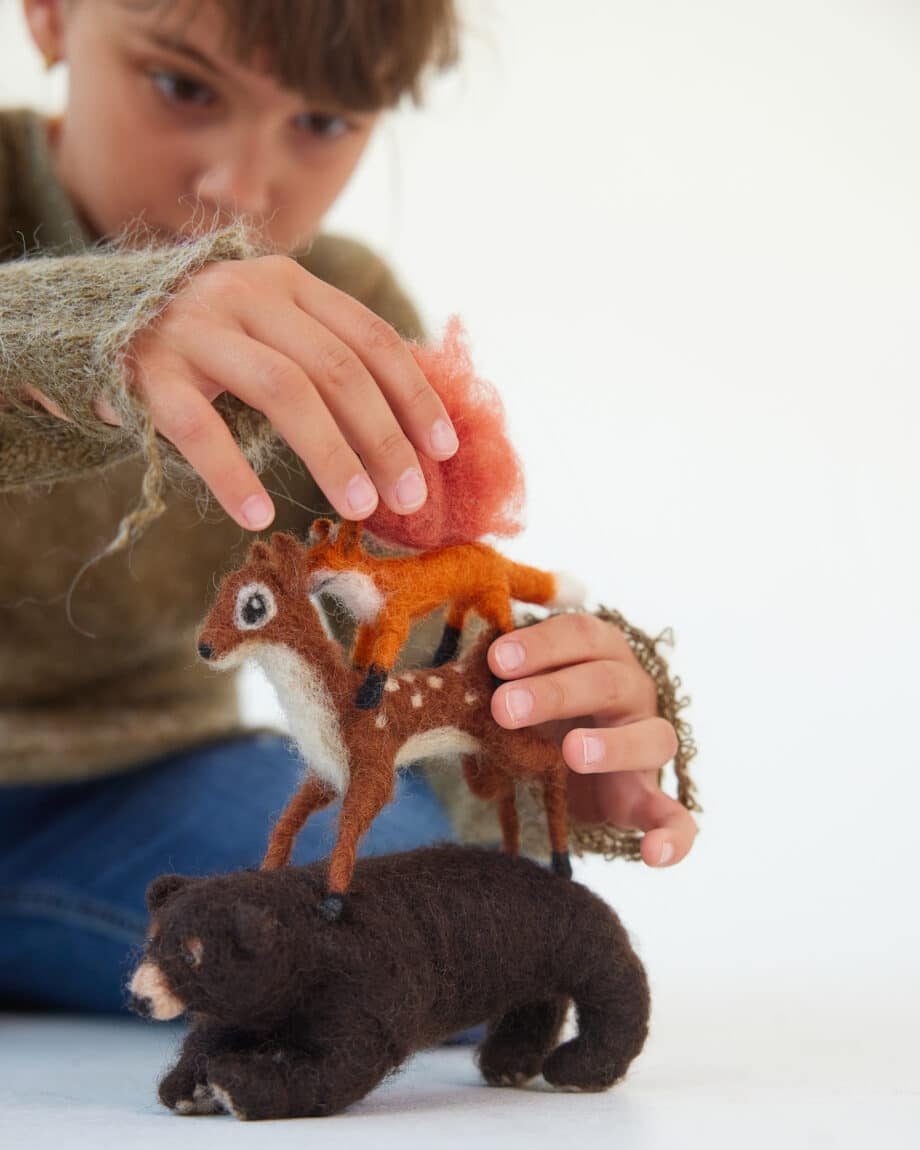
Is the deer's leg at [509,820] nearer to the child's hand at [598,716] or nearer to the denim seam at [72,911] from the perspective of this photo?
the child's hand at [598,716]

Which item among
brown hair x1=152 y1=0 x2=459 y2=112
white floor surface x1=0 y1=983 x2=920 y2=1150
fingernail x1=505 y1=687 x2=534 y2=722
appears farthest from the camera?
brown hair x1=152 y1=0 x2=459 y2=112

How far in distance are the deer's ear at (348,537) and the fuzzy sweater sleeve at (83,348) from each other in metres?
0.07

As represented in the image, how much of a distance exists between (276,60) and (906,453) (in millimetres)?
913

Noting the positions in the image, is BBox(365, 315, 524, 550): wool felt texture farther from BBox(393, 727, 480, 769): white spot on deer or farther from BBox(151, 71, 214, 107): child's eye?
BBox(151, 71, 214, 107): child's eye

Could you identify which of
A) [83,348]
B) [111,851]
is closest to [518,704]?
[83,348]

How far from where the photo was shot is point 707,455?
137 cm

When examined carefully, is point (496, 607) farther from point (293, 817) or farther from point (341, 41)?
point (341, 41)

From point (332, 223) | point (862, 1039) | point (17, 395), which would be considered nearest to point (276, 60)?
point (17, 395)

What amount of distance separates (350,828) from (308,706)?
0.19 feet

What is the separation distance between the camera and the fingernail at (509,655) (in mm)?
604

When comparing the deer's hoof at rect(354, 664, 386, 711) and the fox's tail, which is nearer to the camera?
the deer's hoof at rect(354, 664, 386, 711)

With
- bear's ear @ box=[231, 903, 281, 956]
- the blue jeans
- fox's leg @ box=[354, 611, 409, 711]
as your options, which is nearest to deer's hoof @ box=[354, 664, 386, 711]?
fox's leg @ box=[354, 611, 409, 711]

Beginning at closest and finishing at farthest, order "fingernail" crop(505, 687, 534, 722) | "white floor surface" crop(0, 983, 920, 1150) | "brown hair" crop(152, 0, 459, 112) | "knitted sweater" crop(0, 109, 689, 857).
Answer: "white floor surface" crop(0, 983, 920, 1150) → "fingernail" crop(505, 687, 534, 722) → "brown hair" crop(152, 0, 459, 112) → "knitted sweater" crop(0, 109, 689, 857)

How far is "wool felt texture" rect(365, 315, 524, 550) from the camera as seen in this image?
59cm
